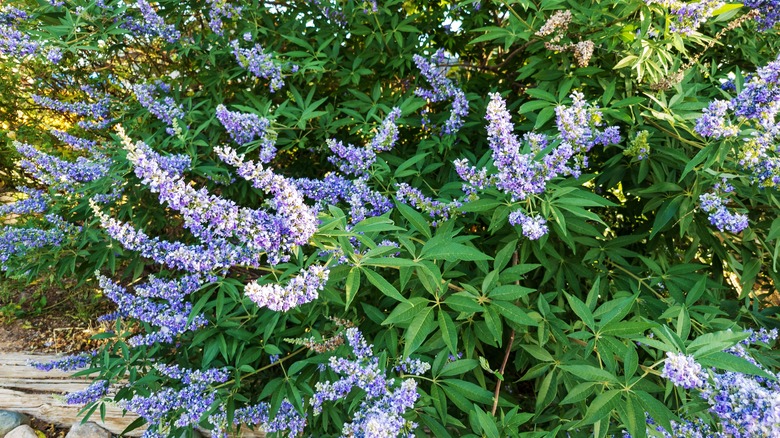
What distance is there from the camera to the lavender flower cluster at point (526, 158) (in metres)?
2.24

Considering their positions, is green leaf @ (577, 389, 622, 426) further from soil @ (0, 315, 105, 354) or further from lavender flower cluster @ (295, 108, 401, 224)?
soil @ (0, 315, 105, 354)

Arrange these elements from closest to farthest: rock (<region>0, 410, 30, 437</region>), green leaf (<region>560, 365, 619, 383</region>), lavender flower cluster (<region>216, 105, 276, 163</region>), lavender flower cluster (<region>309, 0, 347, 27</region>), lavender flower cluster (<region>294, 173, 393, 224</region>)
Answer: green leaf (<region>560, 365, 619, 383</region>)
lavender flower cluster (<region>294, 173, 393, 224</region>)
lavender flower cluster (<region>216, 105, 276, 163</region>)
lavender flower cluster (<region>309, 0, 347, 27</region>)
rock (<region>0, 410, 30, 437</region>)

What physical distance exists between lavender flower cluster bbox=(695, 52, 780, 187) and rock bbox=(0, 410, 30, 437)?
5.32 m

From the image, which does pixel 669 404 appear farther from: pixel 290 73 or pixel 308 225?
pixel 290 73

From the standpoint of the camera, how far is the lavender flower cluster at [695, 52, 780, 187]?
2.26m

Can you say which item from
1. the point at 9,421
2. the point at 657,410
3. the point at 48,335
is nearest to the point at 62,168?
the point at 9,421

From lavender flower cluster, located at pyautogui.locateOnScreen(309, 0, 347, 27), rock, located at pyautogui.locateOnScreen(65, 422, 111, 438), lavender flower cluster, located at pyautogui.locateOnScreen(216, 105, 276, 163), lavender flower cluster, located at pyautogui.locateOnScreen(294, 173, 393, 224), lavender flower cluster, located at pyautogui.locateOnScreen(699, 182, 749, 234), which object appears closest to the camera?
lavender flower cluster, located at pyautogui.locateOnScreen(699, 182, 749, 234)

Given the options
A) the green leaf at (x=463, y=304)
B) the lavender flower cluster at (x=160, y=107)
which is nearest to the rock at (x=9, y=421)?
the lavender flower cluster at (x=160, y=107)

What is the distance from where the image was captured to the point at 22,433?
4453mm

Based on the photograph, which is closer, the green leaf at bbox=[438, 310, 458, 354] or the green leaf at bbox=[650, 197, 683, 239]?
the green leaf at bbox=[438, 310, 458, 354]

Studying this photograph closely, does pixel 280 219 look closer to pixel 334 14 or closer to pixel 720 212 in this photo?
pixel 720 212

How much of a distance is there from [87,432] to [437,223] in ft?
11.6

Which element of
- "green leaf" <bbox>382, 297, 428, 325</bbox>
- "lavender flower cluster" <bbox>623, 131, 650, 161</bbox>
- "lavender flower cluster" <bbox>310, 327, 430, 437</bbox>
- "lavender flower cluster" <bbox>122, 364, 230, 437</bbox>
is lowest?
"lavender flower cluster" <bbox>122, 364, 230, 437</bbox>

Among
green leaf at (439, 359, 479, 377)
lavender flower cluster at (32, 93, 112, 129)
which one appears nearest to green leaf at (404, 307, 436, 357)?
green leaf at (439, 359, 479, 377)
